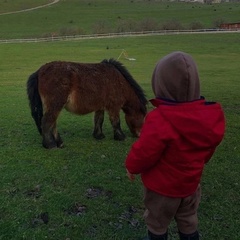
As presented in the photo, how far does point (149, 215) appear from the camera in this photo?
12.1ft

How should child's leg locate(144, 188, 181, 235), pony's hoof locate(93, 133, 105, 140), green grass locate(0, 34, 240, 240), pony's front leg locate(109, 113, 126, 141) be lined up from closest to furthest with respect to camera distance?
child's leg locate(144, 188, 181, 235) < green grass locate(0, 34, 240, 240) < pony's front leg locate(109, 113, 126, 141) < pony's hoof locate(93, 133, 105, 140)

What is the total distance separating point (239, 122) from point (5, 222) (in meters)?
6.81

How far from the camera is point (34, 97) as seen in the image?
7773 mm

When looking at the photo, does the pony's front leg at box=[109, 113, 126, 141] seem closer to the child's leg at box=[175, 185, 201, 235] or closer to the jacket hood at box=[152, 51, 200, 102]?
the child's leg at box=[175, 185, 201, 235]

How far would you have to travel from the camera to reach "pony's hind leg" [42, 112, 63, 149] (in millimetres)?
7633

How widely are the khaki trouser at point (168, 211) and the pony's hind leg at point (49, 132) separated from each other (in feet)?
13.8

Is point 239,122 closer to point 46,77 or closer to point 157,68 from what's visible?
point 46,77

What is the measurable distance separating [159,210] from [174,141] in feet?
2.14

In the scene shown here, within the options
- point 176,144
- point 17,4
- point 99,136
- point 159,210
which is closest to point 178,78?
point 176,144

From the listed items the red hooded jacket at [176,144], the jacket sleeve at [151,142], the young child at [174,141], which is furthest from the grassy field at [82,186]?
the jacket sleeve at [151,142]

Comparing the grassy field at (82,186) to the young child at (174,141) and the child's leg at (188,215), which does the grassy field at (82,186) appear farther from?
the young child at (174,141)

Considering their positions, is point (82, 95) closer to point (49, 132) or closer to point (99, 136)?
point (49, 132)

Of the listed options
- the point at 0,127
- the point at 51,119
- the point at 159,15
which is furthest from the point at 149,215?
the point at 159,15

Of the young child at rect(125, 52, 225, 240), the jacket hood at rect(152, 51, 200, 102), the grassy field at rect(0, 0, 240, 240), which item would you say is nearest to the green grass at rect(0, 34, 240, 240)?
the grassy field at rect(0, 0, 240, 240)
